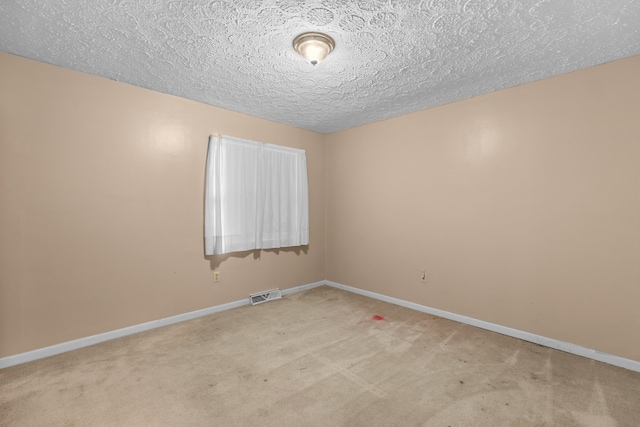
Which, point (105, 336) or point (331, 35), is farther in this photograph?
point (105, 336)

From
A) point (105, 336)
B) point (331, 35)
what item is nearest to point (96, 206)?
point (105, 336)

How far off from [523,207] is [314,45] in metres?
2.52

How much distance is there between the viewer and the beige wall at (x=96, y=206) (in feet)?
8.01

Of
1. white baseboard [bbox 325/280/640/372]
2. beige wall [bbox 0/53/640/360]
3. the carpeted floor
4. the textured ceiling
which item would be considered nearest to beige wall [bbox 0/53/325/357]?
beige wall [bbox 0/53/640/360]

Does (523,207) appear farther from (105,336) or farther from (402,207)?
(105,336)

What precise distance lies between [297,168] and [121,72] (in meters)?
2.37

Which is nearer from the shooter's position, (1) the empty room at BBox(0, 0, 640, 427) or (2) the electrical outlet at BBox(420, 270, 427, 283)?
(1) the empty room at BBox(0, 0, 640, 427)

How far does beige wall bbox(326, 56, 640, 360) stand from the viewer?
2.44 m

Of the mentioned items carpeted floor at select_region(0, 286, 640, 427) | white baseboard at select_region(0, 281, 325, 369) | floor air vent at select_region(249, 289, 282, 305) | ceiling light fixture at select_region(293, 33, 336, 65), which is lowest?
carpeted floor at select_region(0, 286, 640, 427)

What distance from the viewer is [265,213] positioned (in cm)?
408

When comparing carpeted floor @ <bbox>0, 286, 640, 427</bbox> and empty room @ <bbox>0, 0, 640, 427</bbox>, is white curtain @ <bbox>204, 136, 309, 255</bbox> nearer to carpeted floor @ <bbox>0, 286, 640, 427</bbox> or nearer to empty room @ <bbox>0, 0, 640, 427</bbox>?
empty room @ <bbox>0, 0, 640, 427</bbox>

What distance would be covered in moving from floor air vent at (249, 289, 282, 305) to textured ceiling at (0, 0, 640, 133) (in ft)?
8.47

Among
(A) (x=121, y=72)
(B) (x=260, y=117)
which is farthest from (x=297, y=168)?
(A) (x=121, y=72)

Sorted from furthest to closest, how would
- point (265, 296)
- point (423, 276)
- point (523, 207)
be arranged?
point (265, 296)
point (423, 276)
point (523, 207)
